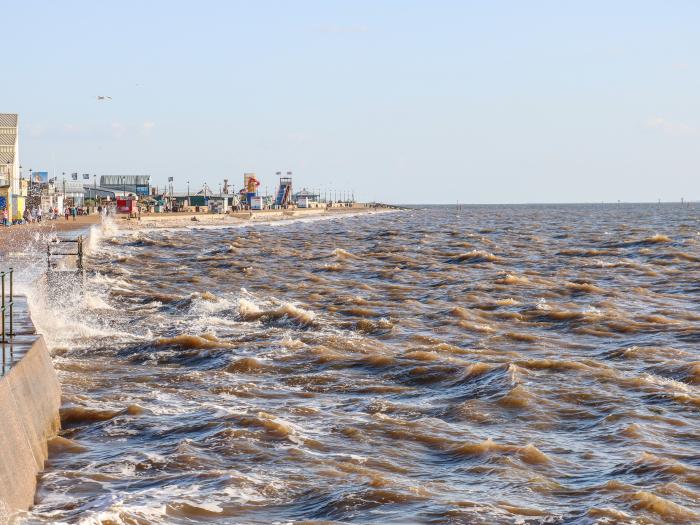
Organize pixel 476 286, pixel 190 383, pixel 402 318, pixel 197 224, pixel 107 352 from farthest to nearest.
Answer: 1. pixel 197 224
2. pixel 476 286
3. pixel 402 318
4. pixel 107 352
5. pixel 190 383

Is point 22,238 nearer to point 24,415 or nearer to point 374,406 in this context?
point 374,406

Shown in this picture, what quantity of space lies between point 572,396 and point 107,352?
399 inches

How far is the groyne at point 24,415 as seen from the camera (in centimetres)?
1116

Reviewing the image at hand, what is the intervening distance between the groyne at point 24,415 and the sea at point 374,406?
28 cm

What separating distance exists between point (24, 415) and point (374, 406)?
6.30 m

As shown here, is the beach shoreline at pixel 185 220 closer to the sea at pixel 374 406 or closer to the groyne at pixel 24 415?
the sea at pixel 374 406

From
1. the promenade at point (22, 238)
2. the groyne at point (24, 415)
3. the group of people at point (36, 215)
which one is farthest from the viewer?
the group of people at point (36, 215)

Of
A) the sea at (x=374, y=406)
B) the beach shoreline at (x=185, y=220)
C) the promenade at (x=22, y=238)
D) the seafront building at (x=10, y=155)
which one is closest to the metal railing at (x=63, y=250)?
the promenade at (x=22, y=238)

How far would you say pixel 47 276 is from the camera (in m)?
34.3

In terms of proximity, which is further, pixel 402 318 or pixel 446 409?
pixel 402 318

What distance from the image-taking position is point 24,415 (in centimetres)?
1287

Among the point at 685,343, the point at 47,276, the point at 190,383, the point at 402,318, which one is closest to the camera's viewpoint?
the point at 190,383

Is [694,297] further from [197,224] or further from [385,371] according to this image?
[197,224]

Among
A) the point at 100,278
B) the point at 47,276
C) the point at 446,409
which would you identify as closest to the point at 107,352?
the point at 446,409
